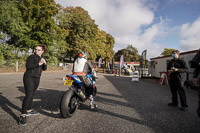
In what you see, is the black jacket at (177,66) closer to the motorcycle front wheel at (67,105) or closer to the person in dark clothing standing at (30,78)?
the motorcycle front wheel at (67,105)

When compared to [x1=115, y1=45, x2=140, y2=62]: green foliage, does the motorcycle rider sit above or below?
below

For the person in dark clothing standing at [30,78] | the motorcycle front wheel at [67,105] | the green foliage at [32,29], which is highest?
the green foliage at [32,29]

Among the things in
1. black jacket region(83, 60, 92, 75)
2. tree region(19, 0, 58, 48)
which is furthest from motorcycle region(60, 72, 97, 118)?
tree region(19, 0, 58, 48)

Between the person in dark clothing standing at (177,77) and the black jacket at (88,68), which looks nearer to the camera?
the black jacket at (88,68)

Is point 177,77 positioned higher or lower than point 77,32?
lower

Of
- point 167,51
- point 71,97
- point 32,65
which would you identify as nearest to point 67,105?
point 71,97

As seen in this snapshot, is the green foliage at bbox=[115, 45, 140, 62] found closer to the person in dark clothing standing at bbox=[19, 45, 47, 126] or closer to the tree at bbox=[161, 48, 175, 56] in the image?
the tree at bbox=[161, 48, 175, 56]

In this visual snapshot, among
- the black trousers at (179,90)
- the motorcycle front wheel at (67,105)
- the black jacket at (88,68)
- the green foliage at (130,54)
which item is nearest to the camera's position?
the motorcycle front wheel at (67,105)

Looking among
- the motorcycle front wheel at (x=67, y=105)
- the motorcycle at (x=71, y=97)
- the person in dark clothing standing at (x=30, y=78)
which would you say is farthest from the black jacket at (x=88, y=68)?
the person in dark clothing standing at (x=30, y=78)

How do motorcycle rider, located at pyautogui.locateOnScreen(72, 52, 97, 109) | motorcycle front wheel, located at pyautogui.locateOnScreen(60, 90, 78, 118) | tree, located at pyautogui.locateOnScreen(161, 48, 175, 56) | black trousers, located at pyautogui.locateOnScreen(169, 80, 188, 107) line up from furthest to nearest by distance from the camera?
tree, located at pyautogui.locateOnScreen(161, 48, 175, 56) → black trousers, located at pyautogui.locateOnScreen(169, 80, 188, 107) → motorcycle rider, located at pyautogui.locateOnScreen(72, 52, 97, 109) → motorcycle front wheel, located at pyautogui.locateOnScreen(60, 90, 78, 118)

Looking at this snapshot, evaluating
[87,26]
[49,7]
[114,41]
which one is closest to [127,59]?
[114,41]

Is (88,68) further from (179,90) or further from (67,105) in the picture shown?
(179,90)

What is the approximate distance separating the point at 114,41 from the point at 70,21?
24.8 meters

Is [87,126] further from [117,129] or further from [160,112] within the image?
[160,112]
